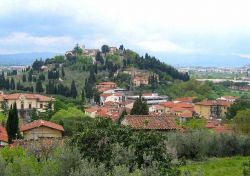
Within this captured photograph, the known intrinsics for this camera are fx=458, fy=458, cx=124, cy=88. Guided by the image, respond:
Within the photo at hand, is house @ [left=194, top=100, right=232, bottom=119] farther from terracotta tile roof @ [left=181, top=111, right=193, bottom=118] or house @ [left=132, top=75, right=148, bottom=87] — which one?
house @ [left=132, top=75, right=148, bottom=87]

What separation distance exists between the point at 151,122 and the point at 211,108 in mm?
62173

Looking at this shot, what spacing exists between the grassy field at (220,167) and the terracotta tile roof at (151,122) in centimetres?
310

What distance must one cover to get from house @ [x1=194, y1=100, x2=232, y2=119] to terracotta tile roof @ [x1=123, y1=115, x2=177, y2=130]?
59.6m

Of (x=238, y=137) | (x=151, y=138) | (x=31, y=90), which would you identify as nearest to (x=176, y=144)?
(x=238, y=137)

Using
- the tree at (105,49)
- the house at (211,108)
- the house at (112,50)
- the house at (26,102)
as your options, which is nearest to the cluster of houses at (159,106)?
the house at (211,108)

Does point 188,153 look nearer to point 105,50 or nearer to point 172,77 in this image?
point 172,77

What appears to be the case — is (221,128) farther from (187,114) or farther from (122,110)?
(187,114)

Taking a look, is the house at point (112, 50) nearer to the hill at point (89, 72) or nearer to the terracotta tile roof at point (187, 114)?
the hill at point (89, 72)

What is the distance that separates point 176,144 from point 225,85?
395 ft

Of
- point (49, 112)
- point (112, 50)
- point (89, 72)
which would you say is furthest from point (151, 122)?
point (112, 50)

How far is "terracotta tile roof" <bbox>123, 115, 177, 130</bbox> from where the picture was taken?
28.4 meters

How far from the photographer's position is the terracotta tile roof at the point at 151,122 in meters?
28.4

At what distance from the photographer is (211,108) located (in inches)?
3509

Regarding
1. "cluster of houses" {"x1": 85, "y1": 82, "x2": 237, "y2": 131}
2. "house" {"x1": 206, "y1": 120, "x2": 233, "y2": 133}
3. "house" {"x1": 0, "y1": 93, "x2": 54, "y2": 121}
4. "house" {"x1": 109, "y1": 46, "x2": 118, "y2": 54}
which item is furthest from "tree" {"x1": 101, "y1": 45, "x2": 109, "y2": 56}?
"house" {"x1": 206, "y1": 120, "x2": 233, "y2": 133}
